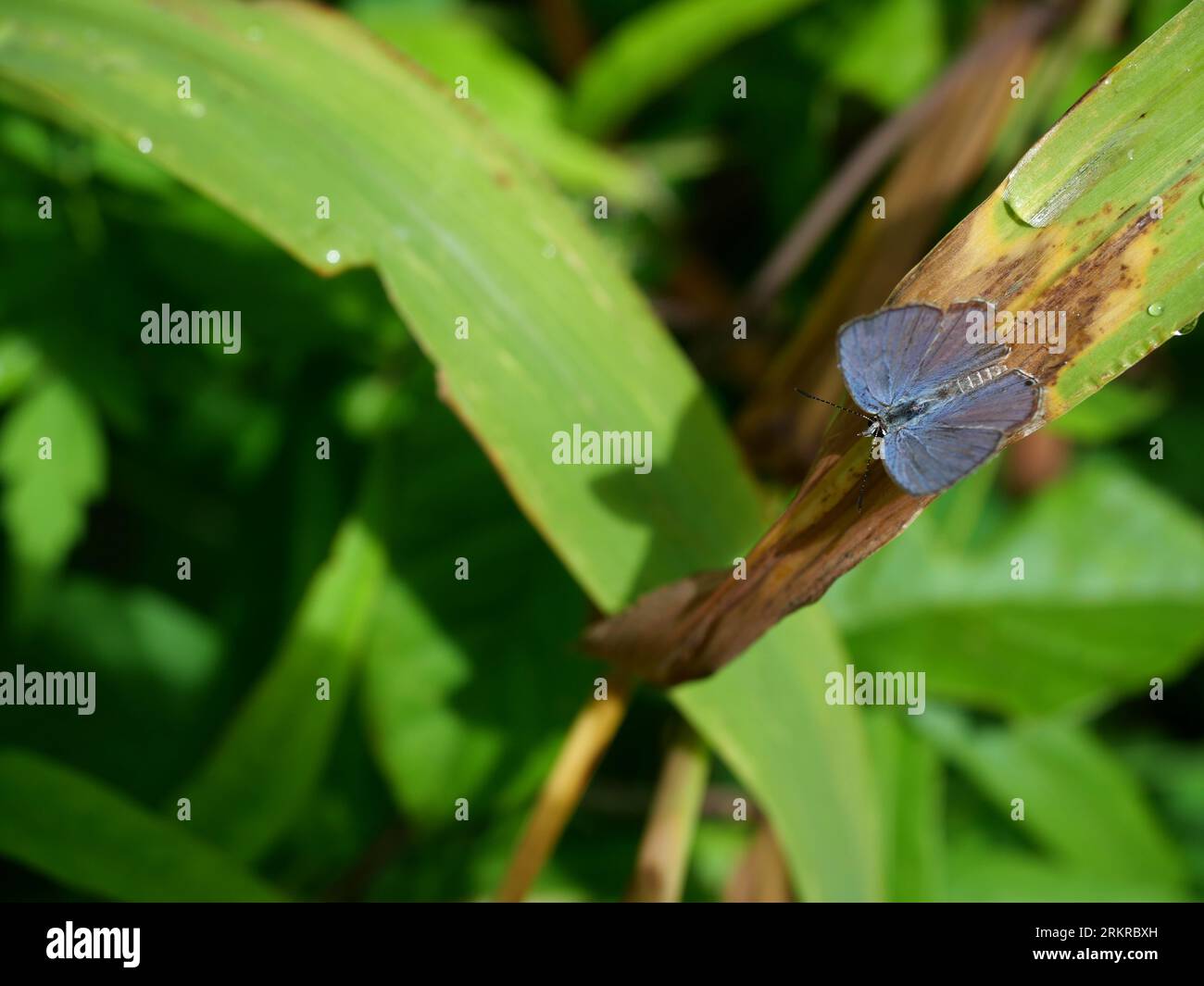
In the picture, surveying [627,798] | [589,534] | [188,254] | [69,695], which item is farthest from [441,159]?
[69,695]

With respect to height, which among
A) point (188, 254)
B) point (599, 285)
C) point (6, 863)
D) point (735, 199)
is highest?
point (735, 199)

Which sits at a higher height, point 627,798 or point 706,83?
point 706,83

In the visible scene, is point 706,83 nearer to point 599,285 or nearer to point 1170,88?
point 599,285

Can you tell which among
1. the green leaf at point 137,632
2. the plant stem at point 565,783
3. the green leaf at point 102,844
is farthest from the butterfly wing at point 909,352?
the green leaf at point 137,632

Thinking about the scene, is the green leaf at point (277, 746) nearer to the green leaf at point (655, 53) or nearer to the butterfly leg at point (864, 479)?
the butterfly leg at point (864, 479)

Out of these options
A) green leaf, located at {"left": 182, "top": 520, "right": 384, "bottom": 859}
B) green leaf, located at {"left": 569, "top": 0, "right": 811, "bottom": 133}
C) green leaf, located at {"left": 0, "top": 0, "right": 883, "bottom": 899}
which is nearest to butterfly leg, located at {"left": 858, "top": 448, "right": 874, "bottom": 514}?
green leaf, located at {"left": 0, "top": 0, "right": 883, "bottom": 899}

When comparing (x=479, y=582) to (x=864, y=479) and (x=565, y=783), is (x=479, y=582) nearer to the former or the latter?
(x=565, y=783)

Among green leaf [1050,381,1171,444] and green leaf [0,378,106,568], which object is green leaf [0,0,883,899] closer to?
green leaf [0,378,106,568]
